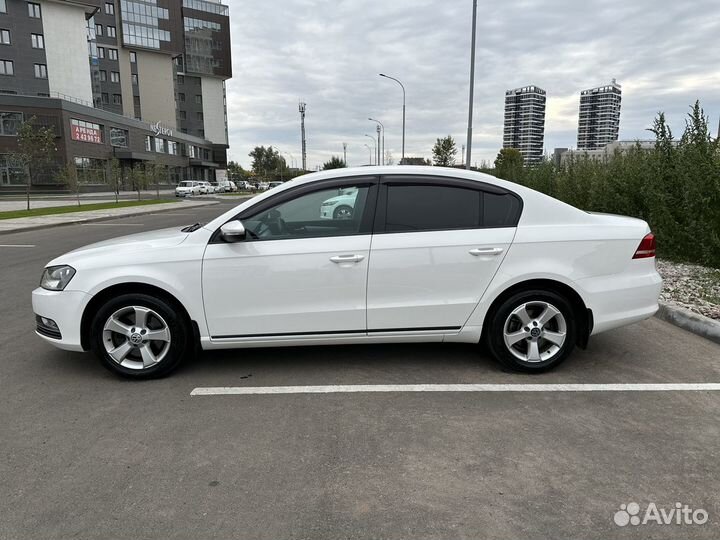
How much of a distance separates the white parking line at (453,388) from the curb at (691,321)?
1295 millimetres

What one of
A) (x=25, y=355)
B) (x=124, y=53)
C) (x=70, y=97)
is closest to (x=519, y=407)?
(x=25, y=355)

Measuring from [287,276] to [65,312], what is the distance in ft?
5.82

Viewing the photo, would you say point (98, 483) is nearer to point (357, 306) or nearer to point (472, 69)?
point (357, 306)

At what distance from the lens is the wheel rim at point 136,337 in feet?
13.7

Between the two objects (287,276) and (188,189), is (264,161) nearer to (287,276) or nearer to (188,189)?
(188,189)

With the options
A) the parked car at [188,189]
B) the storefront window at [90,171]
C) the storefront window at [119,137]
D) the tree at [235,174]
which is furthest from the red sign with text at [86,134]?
the tree at [235,174]

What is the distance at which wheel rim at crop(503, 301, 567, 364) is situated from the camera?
429cm

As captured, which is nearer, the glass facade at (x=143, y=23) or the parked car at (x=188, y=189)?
the parked car at (x=188, y=189)

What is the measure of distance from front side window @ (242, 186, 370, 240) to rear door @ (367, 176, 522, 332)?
0.68 ft

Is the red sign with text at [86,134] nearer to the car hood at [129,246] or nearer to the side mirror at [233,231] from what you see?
the car hood at [129,246]

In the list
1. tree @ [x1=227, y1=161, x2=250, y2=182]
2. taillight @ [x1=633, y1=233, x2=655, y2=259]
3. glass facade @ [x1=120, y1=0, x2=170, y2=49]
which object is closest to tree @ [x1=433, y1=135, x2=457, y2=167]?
taillight @ [x1=633, y1=233, x2=655, y2=259]

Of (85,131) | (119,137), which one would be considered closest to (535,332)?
(85,131)

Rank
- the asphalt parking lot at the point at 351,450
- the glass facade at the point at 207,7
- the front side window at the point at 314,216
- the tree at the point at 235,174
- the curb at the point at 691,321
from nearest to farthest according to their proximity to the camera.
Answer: the asphalt parking lot at the point at 351,450 → the front side window at the point at 314,216 → the curb at the point at 691,321 → the glass facade at the point at 207,7 → the tree at the point at 235,174

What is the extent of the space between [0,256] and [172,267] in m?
9.56
